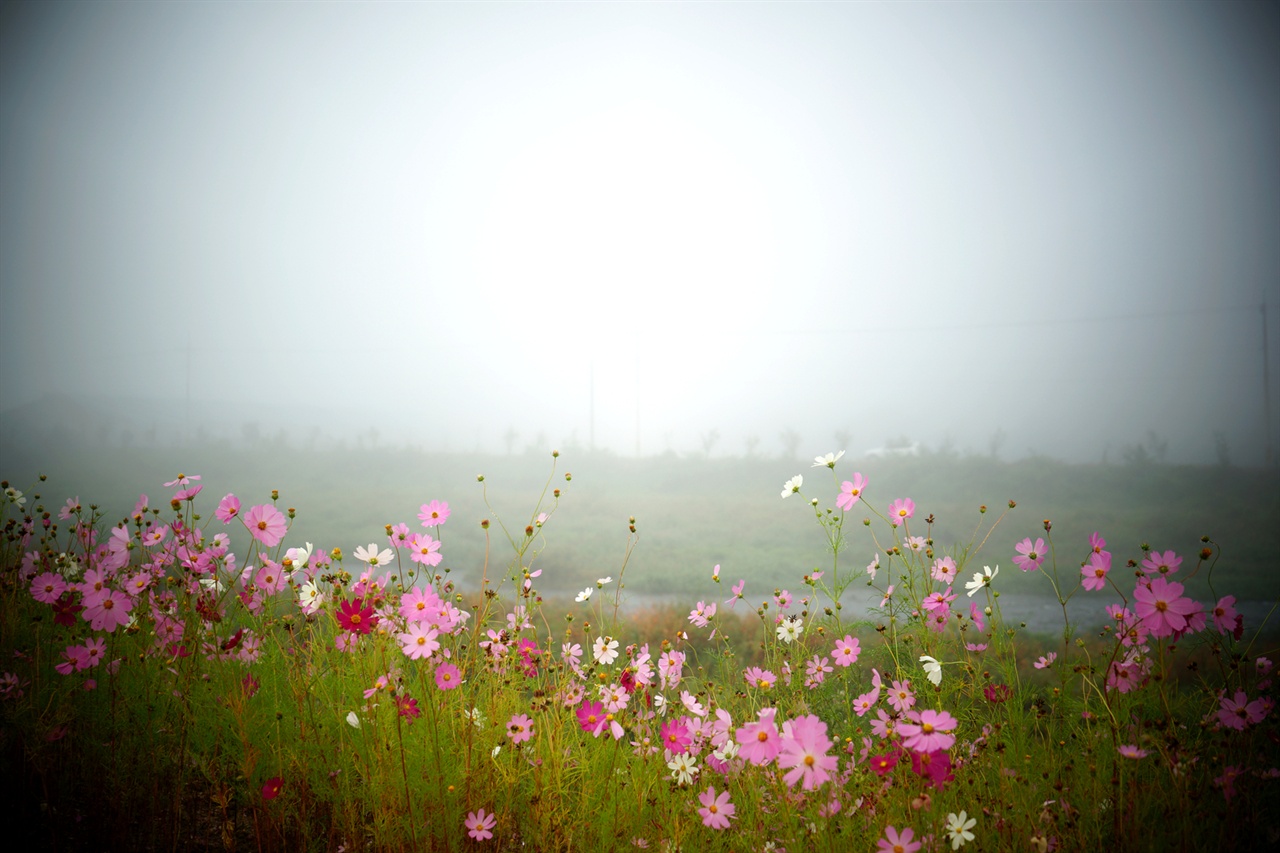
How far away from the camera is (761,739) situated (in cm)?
123

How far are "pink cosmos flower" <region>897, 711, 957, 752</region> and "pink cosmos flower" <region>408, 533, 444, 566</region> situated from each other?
4.17 ft

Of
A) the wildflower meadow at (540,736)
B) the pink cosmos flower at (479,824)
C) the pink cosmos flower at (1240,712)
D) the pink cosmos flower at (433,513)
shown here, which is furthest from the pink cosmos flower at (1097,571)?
the pink cosmos flower at (433,513)

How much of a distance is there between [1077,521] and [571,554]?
12954mm

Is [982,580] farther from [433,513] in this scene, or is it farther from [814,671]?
[433,513]

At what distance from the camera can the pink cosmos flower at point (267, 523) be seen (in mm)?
1595

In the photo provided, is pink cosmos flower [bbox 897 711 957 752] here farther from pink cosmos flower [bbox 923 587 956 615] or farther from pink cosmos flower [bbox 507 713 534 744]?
pink cosmos flower [bbox 507 713 534 744]

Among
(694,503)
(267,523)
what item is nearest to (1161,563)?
(267,523)

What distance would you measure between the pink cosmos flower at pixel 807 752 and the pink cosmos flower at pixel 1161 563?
0.97m

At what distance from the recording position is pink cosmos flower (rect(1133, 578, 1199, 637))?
126 centimetres

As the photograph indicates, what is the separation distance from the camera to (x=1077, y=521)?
1533cm

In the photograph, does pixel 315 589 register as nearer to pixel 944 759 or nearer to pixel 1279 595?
pixel 944 759

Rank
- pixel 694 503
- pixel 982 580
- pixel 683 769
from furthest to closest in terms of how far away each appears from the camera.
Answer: pixel 694 503 → pixel 982 580 → pixel 683 769

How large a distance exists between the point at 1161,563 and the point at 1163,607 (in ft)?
0.79

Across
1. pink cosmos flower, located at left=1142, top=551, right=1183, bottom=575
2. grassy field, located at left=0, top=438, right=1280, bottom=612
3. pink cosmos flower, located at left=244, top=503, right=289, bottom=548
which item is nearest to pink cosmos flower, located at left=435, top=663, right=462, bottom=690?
pink cosmos flower, located at left=244, top=503, right=289, bottom=548
